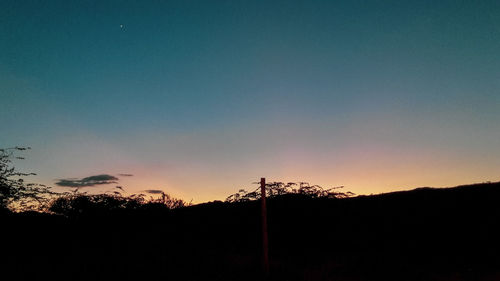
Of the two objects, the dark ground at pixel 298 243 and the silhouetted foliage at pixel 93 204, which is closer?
the dark ground at pixel 298 243

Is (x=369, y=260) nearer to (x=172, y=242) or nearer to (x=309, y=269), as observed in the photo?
(x=309, y=269)

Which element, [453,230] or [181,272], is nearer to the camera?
[453,230]

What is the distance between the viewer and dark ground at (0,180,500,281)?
9914 millimetres

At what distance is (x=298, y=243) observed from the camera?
13.8 meters

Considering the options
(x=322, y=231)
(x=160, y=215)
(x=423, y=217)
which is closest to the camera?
(x=423, y=217)

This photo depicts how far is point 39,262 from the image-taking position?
1412cm

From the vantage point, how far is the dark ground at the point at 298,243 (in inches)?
390

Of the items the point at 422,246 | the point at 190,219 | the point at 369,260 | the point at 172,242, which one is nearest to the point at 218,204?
the point at 190,219

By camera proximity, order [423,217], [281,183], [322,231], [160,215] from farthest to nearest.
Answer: [160,215]
[281,183]
[322,231]
[423,217]

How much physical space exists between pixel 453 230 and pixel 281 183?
6990 millimetres

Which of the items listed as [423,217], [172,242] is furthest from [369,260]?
[172,242]

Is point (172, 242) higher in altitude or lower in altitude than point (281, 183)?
lower

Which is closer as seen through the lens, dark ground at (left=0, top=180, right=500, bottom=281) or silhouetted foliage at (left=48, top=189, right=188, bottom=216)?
dark ground at (left=0, top=180, right=500, bottom=281)

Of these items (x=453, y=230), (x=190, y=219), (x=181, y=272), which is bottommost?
(x=181, y=272)
